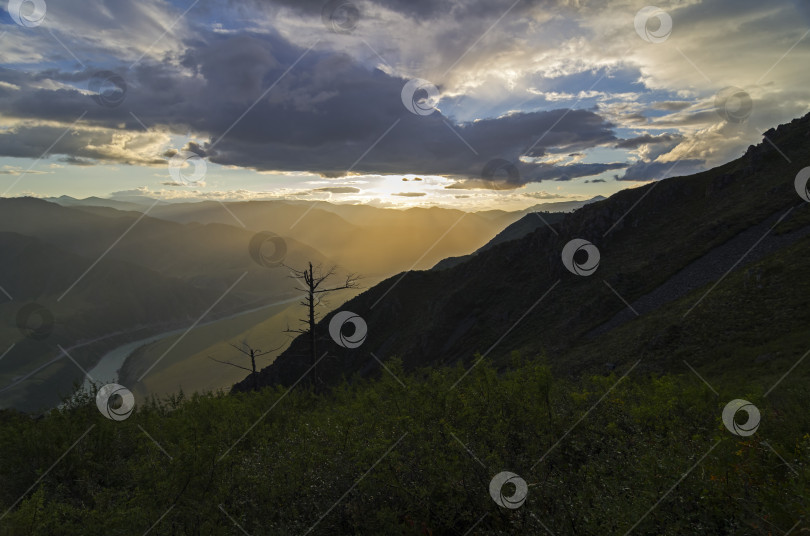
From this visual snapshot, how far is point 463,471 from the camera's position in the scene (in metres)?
7.55

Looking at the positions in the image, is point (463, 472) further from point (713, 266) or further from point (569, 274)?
point (569, 274)

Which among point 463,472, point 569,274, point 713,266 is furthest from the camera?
point 569,274

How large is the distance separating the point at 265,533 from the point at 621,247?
6254 centimetres

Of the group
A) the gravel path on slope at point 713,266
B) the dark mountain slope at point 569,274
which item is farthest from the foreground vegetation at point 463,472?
the dark mountain slope at point 569,274

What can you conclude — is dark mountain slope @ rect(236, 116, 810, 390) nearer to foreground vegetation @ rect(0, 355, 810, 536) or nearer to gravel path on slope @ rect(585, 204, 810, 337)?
gravel path on slope @ rect(585, 204, 810, 337)

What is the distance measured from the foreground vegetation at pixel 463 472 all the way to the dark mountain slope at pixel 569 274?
35782 millimetres

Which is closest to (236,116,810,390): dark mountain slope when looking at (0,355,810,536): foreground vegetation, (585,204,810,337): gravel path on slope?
(585,204,810,337): gravel path on slope

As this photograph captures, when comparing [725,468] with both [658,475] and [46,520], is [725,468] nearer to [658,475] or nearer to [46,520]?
[658,475]

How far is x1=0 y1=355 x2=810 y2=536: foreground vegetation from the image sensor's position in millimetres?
6027

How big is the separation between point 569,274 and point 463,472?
57.0 meters

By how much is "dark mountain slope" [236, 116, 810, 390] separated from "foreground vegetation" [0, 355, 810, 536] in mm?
35782

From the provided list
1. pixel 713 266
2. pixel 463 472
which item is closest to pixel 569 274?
pixel 713 266

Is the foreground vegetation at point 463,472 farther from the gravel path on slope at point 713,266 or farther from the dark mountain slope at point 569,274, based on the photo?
the dark mountain slope at point 569,274

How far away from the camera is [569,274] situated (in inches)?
2341
